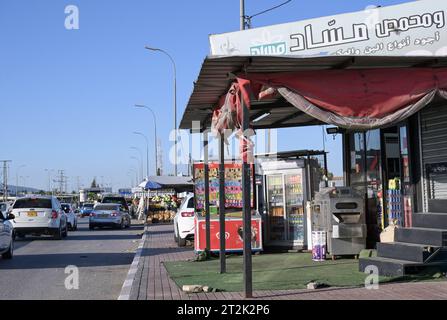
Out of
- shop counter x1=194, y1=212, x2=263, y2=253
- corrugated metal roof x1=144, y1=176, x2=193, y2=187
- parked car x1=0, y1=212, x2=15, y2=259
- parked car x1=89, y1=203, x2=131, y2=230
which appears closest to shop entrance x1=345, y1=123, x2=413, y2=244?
shop counter x1=194, y1=212, x2=263, y2=253

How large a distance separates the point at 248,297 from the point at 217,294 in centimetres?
65

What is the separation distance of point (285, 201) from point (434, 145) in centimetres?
482

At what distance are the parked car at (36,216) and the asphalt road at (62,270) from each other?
1587 millimetres

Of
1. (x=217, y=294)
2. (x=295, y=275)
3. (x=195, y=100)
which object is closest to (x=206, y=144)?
(x=195, y=100)

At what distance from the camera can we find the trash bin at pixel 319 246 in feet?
42.5

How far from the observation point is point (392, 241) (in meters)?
11.6

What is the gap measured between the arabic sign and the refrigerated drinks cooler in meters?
3.10

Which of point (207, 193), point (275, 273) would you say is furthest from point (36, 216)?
point (275, 273)

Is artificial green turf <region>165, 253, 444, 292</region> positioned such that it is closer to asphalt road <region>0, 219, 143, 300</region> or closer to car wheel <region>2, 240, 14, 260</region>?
asphalt road <region>0, 219, 143, 300</region>

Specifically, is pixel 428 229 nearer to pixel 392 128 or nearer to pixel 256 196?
pixel 392 128

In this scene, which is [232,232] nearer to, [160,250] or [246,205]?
[160,250]

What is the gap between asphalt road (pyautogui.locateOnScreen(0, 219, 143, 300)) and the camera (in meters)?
10.5

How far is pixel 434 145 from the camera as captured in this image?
38.7 ft

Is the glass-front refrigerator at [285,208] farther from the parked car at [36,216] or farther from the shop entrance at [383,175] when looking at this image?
the parked car at [36,216]
